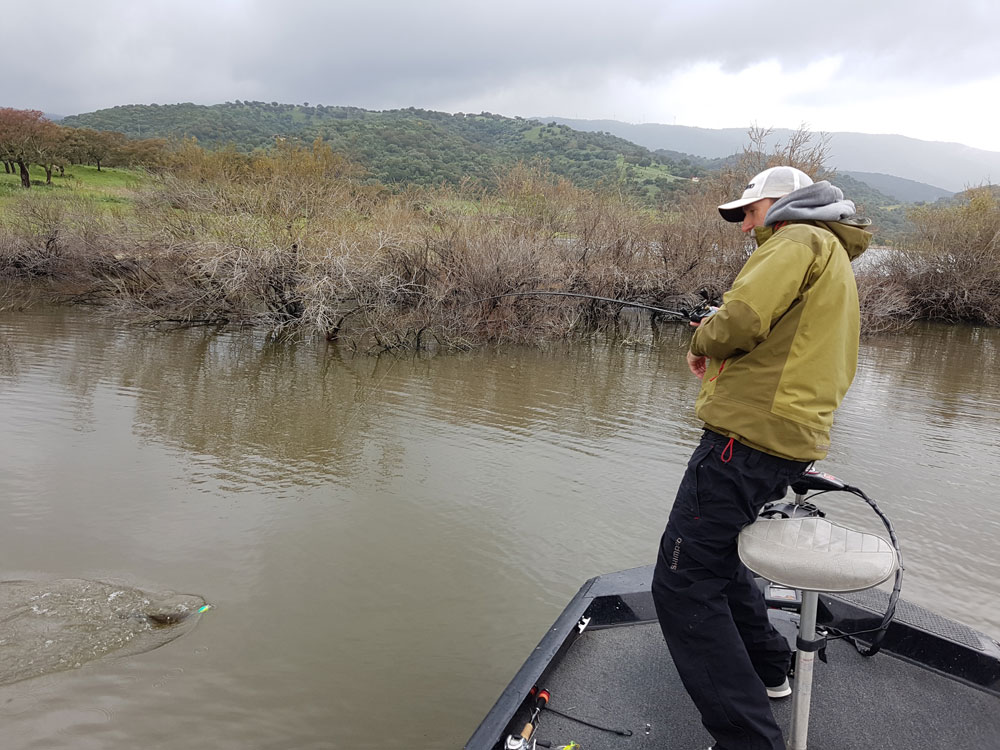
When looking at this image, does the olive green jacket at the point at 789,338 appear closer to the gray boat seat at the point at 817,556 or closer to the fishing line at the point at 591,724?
the gray boat seat at the point at 817,556

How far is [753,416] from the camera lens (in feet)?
8.06

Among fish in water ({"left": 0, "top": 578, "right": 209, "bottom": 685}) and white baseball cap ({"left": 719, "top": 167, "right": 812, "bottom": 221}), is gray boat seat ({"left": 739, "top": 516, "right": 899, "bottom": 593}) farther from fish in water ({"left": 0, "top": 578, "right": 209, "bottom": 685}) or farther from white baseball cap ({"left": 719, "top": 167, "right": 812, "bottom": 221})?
fish in water ({"left": 0, "top": 578, "right": 209, "bottom": 685})

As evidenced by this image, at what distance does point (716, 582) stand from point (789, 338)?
3.08 feet

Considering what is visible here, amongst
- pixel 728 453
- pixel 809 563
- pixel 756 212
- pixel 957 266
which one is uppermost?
pixel 957 266

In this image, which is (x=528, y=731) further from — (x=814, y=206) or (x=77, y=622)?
(x=77, y=622)

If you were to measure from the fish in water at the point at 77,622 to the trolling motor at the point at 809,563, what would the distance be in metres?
3.57

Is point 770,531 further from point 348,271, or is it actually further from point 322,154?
point 322,154

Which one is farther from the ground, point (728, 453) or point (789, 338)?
point (789, 338)

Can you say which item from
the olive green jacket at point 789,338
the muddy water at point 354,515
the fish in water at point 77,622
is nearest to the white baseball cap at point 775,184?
the olive green jacket at point 789,338

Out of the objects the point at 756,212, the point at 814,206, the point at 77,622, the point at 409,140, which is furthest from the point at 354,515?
the point at 409,140

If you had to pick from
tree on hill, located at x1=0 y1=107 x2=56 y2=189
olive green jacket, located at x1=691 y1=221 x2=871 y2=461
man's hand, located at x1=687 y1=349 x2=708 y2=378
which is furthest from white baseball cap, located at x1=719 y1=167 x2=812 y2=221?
tree on hill, located at x1=0 y1=107 x2=56 y2=189

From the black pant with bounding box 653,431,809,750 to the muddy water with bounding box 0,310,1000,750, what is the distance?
158 centimetres

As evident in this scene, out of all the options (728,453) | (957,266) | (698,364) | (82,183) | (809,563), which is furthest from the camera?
(82,183)

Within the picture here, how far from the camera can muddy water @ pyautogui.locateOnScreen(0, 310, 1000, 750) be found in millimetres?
3783
